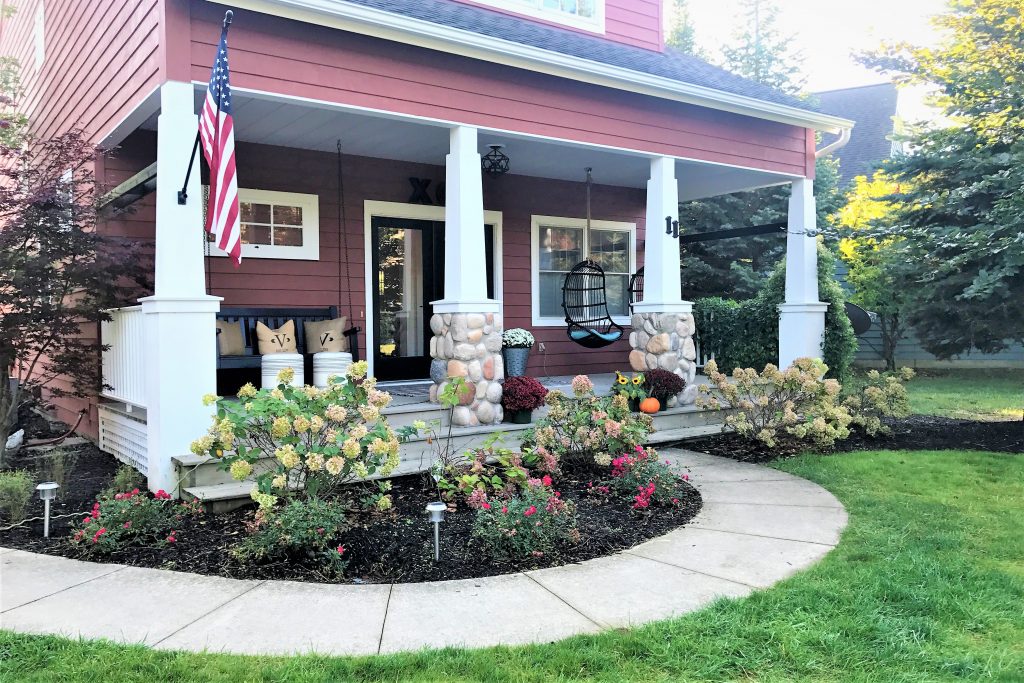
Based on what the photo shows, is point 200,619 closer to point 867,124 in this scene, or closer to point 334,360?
point 334,360

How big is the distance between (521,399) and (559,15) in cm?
464

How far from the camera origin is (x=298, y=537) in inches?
123

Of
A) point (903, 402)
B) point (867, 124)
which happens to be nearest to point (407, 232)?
point (903, 402)

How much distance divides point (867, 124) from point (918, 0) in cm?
1475

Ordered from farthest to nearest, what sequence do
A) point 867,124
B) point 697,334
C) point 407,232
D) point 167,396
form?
point 867,124 < point 697,334 < point 407,232 < point 167,396

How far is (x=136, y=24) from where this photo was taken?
486cm

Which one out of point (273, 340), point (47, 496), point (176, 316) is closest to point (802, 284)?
point (273, 340)

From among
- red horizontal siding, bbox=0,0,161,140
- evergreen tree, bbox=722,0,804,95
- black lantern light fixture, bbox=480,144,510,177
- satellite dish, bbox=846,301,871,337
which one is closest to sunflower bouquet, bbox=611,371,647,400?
black lantern light fixture, bbox=480,144,510,177

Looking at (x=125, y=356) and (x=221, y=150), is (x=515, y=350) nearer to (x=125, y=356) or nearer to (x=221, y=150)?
(x=125, y=356)

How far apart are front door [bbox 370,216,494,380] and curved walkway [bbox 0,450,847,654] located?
4.37 m

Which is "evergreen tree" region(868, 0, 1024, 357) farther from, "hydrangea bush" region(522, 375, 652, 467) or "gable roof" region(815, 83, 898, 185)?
"gable roof" region(815, 83, 898, 185)

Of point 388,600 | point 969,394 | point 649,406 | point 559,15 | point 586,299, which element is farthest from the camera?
point 969,394

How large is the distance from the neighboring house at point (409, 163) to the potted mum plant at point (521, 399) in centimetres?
12

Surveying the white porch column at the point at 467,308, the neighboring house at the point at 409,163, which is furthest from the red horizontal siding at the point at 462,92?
the white porch column at the point at 467,308
